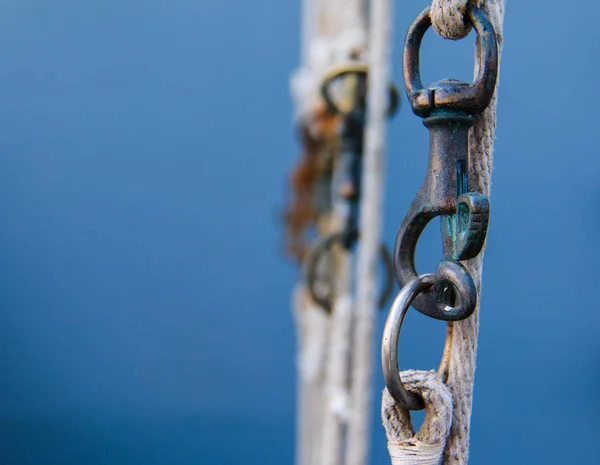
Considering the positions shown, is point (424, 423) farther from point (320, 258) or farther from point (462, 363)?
point (320, 258)

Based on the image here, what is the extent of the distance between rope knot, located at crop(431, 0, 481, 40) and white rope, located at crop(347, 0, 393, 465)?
0.29m

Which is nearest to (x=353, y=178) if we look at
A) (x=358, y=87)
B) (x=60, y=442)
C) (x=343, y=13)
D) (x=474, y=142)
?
(x=358, y=87)

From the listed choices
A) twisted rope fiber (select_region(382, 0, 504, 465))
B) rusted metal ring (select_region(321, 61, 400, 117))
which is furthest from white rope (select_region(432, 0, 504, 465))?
rusted metal ring (select_region(321, 61, 400, 117))

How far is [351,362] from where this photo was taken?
1035 mm

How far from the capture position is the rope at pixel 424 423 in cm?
45

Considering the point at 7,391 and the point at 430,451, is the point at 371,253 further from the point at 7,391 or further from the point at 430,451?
the point at 7,391

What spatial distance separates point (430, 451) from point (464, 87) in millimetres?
237

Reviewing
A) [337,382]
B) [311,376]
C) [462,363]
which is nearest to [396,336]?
[462,363]

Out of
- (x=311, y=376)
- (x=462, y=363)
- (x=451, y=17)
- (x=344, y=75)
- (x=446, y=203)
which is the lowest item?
(x=311, y=376)

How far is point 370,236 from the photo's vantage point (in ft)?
2.35

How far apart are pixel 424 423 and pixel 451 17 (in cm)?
27

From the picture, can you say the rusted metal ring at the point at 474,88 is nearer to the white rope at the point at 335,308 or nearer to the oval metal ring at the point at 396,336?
the oval metal ring at the point at 396,336

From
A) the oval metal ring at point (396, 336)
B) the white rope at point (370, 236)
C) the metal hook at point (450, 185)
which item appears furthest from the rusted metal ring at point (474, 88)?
the white rope at point (370, 236)

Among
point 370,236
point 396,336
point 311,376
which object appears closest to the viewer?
point 396,336
